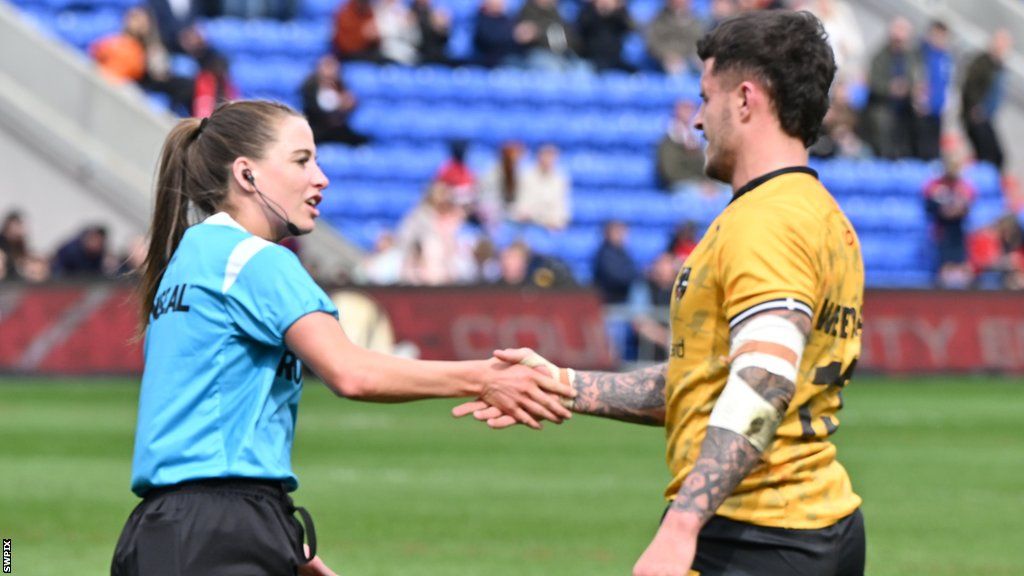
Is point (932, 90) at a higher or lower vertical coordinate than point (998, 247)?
higher

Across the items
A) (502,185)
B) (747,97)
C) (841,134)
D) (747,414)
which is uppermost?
(747,97)

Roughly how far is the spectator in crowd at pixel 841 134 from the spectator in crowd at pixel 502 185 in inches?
205

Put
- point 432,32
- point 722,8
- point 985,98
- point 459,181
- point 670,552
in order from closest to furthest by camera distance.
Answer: point 670,552 < point 459,181 < point 432,32 < point 722,8 < point 985,98

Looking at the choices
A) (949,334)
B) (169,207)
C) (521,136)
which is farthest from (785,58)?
(521,136)

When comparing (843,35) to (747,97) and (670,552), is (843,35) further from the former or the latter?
(670,552)

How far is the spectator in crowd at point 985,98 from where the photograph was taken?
96.6ft

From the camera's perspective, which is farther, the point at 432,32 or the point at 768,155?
the point at 432,32

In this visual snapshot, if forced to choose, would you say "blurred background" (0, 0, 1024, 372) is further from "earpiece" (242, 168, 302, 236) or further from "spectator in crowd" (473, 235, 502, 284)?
"earpiece" (242, 168, 302, 236)

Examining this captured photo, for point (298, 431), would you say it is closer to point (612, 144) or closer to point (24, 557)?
point (24, 557)

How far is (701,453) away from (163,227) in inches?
66.4

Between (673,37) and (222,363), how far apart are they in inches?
991

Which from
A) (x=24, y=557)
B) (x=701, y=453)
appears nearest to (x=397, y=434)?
(x=24, y=557)

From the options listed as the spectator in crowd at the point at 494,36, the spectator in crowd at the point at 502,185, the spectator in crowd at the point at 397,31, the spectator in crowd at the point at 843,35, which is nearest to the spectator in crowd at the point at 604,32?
the spectator in crowd at the point at 494,36

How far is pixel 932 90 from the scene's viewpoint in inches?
1162
